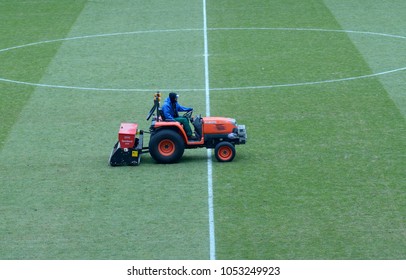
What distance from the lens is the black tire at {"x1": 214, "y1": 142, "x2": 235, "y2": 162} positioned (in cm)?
2244

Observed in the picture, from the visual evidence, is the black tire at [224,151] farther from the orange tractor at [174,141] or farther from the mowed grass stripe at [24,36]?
the mowed grass stripe at [24,36]

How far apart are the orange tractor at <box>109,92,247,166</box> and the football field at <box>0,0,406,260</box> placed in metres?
0.33

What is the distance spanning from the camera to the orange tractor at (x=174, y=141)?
22297 mm

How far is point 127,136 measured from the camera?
73.3ft

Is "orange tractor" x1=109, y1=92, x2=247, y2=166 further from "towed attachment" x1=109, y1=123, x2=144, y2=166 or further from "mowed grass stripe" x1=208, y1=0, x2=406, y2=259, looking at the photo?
"mowed grass stripe" x1=208, y1=0, x2=406, y2=259

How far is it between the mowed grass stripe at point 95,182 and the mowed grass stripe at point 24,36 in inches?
15.8

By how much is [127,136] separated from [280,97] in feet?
22.9

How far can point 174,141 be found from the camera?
22.2 meters

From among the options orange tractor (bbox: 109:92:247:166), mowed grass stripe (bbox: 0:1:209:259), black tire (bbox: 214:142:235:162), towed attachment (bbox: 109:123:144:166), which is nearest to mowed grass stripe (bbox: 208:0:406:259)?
black tire (bbox: 214:142:235:162)

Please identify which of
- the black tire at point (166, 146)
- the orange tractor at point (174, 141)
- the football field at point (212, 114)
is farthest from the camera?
the orange tractor at point (174, 141)

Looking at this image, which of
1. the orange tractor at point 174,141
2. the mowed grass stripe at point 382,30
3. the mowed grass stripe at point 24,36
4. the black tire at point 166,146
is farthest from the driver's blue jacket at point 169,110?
the mowed grass stripe at point 382,30

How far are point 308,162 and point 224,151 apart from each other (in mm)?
1800

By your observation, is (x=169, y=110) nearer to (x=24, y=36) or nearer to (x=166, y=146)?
(x=166, y=146)

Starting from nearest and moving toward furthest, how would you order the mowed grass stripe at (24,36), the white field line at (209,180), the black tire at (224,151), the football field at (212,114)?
the white field line at (209,180) → the football field at (212,114) → the black tire at (224,151) → the mowed grass stripe at (24,36)
